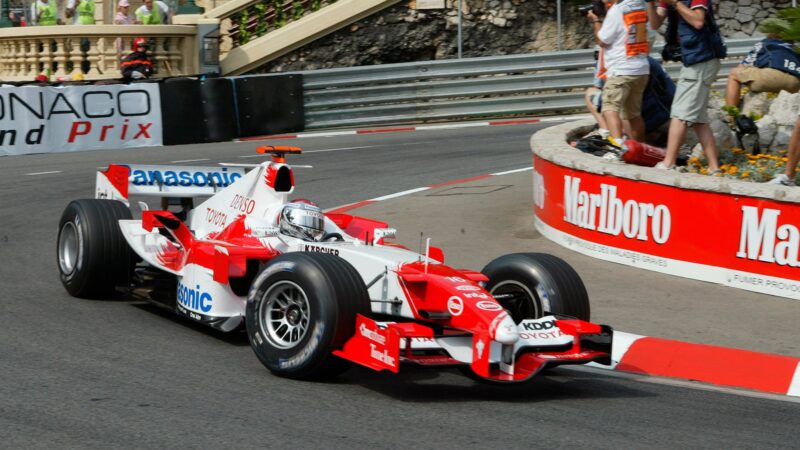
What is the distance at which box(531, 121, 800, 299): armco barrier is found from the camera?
871 cm

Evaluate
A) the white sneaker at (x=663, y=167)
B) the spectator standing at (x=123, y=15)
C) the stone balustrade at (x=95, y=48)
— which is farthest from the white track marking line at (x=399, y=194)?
the spectator standing at (x=123, y=15)

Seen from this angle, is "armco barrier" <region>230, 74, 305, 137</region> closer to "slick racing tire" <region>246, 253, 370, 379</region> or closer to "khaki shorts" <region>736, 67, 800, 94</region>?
"khaki shorts" <region>736, 67, 800, 94</region>

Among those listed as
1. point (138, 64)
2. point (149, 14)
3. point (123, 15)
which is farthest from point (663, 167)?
point (123, 15)

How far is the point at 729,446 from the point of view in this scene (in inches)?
→ 227

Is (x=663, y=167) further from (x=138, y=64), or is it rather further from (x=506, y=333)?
(x=138, y=64)

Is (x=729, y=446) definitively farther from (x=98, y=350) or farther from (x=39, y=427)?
(x=98, y=350)

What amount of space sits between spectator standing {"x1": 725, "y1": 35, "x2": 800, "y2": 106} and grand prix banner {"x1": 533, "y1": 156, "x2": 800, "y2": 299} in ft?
8.72

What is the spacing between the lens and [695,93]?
9906mm

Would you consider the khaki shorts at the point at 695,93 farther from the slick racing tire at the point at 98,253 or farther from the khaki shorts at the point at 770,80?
the slick racing tire at the point at 98,253

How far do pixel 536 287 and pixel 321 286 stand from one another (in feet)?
4.47

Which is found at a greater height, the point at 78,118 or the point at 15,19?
the point at 15,19

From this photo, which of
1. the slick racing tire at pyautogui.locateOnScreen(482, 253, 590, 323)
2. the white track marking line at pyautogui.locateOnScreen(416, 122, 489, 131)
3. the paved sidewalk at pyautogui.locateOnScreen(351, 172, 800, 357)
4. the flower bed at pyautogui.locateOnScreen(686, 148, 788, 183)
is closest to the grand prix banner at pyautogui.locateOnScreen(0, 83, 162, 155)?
the white track marking line at pyautogui.locateOnScreen(416, 122, 489, 131)

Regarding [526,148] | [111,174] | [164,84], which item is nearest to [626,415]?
[111,174]

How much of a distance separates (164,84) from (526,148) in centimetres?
584
